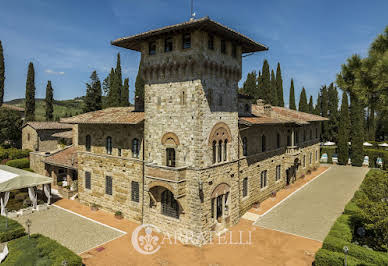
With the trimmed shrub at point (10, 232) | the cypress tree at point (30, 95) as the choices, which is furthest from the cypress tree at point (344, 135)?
the cypress tree at point (30, 95)

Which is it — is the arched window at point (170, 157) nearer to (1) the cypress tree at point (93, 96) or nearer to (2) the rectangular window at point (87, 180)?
(2) the rectangular window at point (87, 180)

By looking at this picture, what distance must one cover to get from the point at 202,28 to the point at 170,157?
917 centimetres

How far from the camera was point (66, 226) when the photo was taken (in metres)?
20.6

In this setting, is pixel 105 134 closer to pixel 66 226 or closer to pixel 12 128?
pixel 66 226

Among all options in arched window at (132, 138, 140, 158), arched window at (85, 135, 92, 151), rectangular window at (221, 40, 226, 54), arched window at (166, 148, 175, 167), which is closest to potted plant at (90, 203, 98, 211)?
arched window at (85, 135, 92, 151)

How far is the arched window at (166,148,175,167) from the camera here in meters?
18.4

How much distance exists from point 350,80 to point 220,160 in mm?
10486

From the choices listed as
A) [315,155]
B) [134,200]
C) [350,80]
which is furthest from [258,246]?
[315,155]

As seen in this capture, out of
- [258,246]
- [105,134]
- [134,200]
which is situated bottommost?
[258,246]

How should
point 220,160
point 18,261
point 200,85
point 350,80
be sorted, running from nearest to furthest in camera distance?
point 350,80, point 18,261, point 200,85, point 220,160

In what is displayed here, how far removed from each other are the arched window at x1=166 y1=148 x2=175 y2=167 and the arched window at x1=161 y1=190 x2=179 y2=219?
82.4 inches

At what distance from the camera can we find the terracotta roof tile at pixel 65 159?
28.1 metres

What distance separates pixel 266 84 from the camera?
58.1 m

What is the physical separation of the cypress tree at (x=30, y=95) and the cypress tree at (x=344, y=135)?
63046 millimetres
